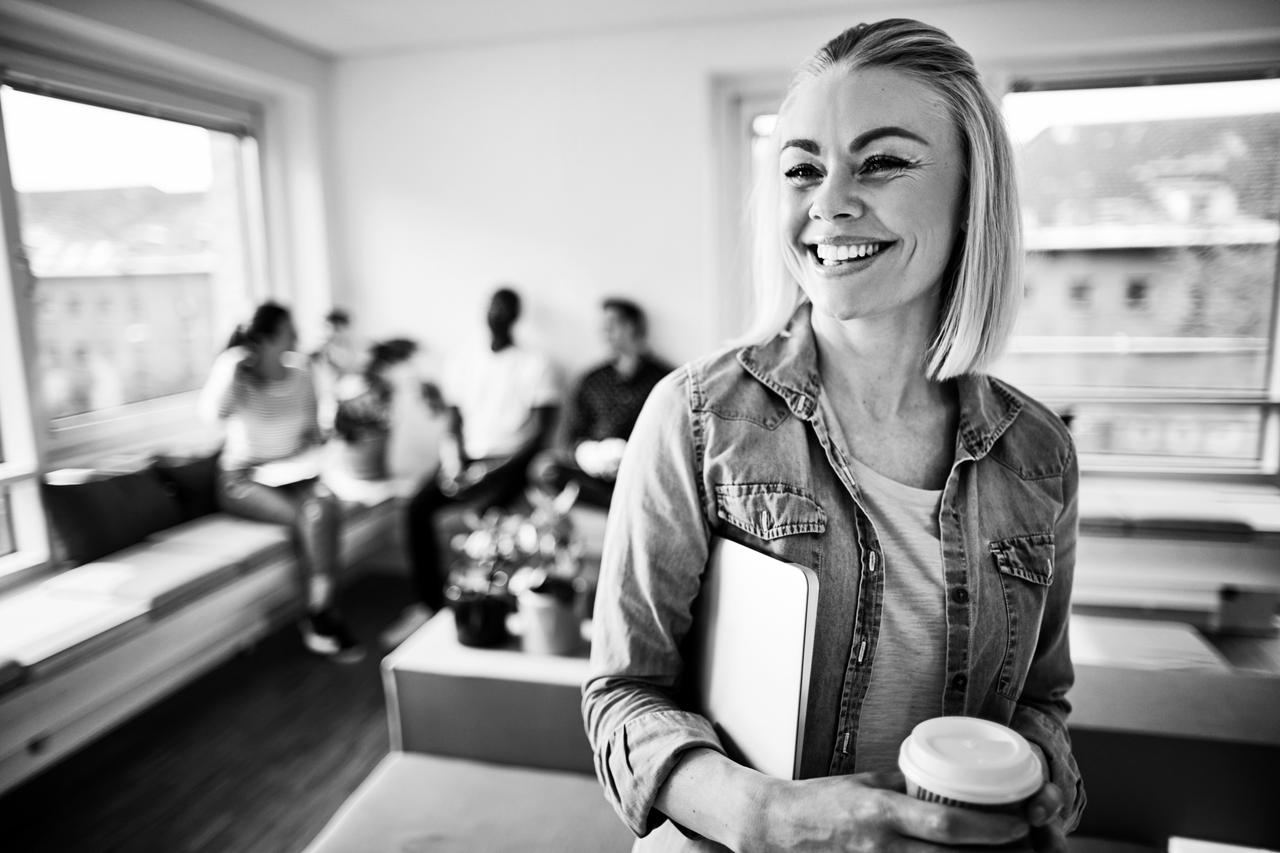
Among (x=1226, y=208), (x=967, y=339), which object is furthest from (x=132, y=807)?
(x=1226, y=208)

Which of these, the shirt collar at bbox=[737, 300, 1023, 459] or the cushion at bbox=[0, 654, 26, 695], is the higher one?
the shirt collar at bbox=[737, 300, 1023, 459]

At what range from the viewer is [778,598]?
0.75 m

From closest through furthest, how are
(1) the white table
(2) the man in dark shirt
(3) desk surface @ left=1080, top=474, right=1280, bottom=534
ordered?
(1) the white table
(3) desk surface @ left=1080, top=474, right=1280, bottom=534
(2) the man in dark shirt

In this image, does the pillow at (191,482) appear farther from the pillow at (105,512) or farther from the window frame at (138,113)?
the window frame at (138,113)

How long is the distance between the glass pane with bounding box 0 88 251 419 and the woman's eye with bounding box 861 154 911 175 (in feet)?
10.6

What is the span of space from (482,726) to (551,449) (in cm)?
225

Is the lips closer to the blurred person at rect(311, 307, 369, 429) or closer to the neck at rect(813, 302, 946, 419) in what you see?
the neck at rect(813, 302, 946, 419)

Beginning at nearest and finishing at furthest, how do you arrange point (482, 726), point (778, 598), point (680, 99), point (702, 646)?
point (778, 598)
point (702, 646)
point (482, 726)
point (680, 99)

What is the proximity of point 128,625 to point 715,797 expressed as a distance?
2482 millimetres

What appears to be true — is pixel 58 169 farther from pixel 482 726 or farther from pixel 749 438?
pixel 749 438

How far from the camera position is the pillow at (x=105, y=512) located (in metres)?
2.87

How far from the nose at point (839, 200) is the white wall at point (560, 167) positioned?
315cm

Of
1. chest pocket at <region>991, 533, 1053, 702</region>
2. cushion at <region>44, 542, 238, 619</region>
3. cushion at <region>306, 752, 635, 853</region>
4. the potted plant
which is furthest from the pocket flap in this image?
the potted plant

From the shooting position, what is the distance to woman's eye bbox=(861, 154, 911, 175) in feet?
2.67
